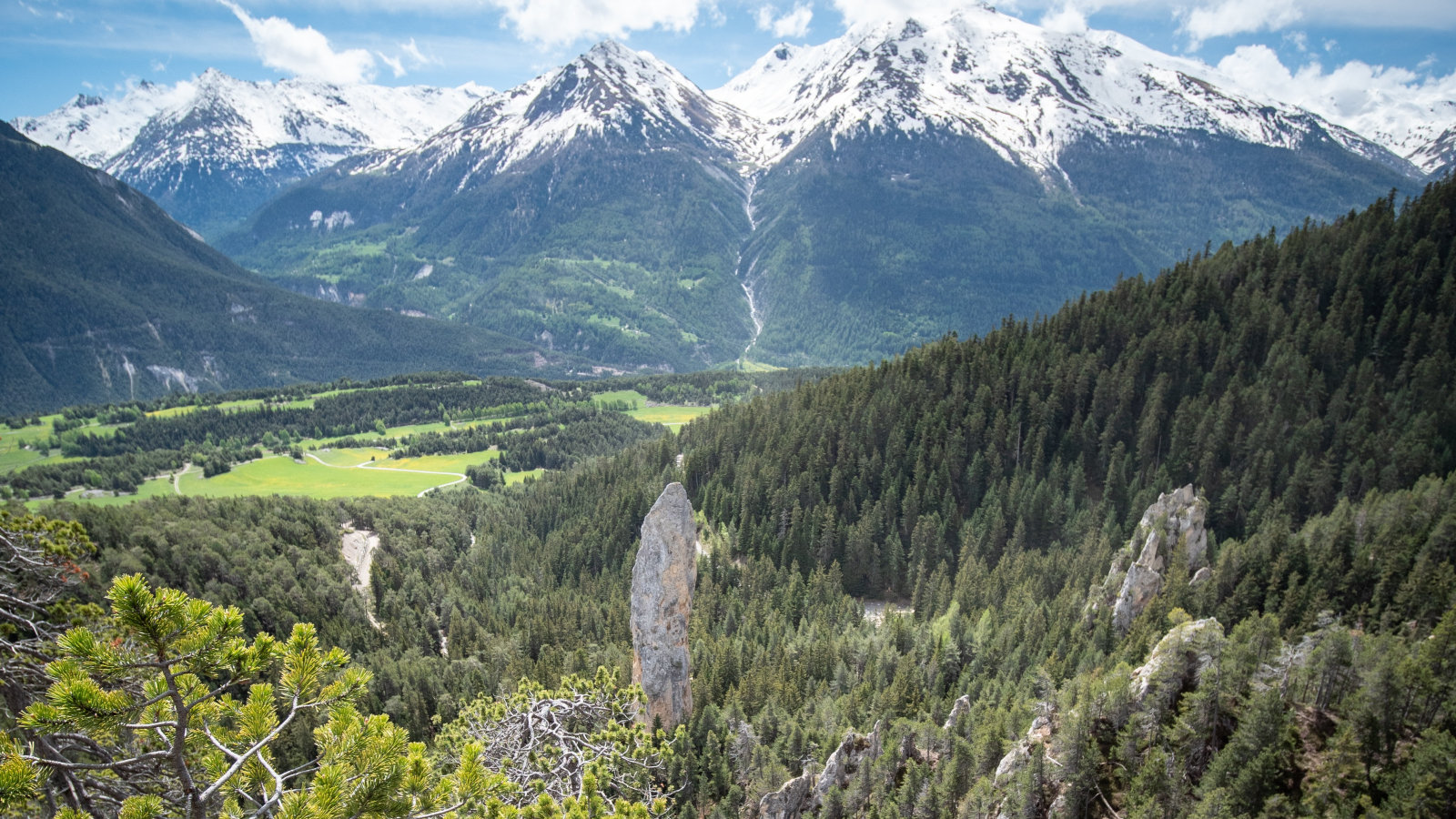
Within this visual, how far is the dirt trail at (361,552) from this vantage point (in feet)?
416

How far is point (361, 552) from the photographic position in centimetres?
13825

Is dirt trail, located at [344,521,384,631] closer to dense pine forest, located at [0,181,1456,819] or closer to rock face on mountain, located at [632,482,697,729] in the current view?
dense pine forest, located at [0,181,1456,819]

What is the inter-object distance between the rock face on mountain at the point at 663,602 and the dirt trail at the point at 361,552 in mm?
77738

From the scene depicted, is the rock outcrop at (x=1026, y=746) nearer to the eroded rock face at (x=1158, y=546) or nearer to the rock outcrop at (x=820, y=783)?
the rock outcrop at (x=820, y=783)

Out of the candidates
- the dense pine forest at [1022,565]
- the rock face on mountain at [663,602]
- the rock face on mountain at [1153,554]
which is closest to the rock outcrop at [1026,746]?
the dense pine forest at [1022,565]

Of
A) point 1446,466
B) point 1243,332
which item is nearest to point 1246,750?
point 1446,466

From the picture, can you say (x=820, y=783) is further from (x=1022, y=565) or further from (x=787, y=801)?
(x=1022, y=565)

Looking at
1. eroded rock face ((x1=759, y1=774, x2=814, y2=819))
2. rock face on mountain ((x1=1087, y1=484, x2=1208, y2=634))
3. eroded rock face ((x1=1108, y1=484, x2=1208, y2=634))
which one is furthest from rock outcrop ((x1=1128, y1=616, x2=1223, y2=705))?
rock face on mountain ((x1=1087, y1=484, x2=1208, y2=634))

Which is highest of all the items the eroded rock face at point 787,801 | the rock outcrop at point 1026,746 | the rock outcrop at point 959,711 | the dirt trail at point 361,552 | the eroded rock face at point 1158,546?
the eroded rock face at point 1158,546

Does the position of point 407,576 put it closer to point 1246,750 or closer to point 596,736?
point 596,736

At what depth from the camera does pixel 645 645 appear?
63.3m

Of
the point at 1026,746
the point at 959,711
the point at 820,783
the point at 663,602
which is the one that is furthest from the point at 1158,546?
the point at 663,602

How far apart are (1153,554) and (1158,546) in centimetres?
343

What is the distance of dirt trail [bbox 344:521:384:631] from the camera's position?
416 feet
